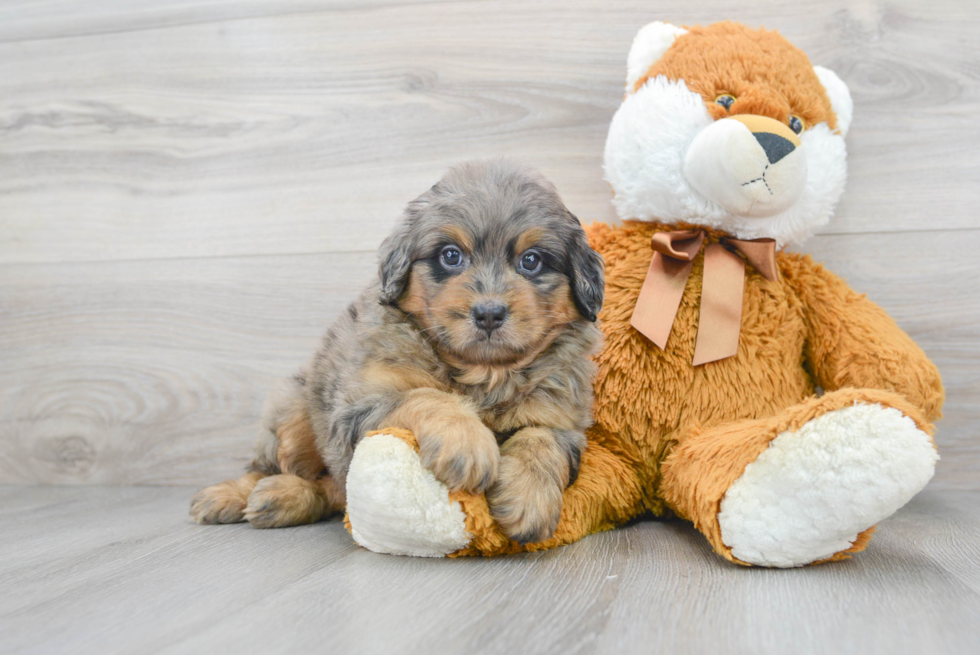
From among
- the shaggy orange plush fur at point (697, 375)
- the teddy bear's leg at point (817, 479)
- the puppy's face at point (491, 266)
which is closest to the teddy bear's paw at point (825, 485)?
the teddy bear's leg at point (817, 479)

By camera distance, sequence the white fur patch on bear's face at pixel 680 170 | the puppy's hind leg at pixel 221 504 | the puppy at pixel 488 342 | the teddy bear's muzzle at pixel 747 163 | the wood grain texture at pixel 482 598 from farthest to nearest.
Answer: the puppy's hind leg at pixel 221 504, the white fur patch on bear's face at pixel 680 170, the teddy bear's muzzle at pixel 747 163, the puppy at pixel 488 342, the wood grain texture at pixel 482 598

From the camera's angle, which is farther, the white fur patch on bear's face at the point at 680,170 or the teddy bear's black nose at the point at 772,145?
the white fur patch on bear's face at the point at 680,170

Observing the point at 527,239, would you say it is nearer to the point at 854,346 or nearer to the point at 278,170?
the point at 854,346

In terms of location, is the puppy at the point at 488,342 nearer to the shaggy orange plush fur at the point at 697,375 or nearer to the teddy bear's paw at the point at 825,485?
the shaggy orange plush fur at the point at 697,375

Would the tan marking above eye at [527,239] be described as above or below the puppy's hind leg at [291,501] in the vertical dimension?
above

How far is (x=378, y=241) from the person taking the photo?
7.22 feet

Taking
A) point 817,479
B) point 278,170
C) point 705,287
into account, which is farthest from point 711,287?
point 278,170

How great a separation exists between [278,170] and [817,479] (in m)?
1.76

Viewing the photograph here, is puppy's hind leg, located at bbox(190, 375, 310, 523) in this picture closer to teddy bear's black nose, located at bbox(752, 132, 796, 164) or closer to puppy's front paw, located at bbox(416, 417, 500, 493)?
puppy's front paw, located at bbox(416, 417, 500, 493)

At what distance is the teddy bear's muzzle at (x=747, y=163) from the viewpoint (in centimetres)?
152

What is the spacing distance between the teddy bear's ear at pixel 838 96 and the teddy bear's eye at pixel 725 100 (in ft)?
1.04

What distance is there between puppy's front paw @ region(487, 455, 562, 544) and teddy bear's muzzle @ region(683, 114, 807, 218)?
751 millimetres

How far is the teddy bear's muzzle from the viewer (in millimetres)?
1518

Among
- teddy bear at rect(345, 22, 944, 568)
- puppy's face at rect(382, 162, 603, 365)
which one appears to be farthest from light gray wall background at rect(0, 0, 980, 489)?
puppy's face at rect(382, 162, 603, 365)
